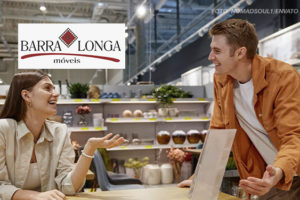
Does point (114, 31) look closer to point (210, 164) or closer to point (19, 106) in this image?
point (19, 106)

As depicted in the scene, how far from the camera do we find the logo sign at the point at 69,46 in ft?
12.7

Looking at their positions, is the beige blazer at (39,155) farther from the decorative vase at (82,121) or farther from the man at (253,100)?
the decorative vase at (82,121)

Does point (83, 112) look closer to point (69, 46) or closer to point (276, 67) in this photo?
point (69, 46)

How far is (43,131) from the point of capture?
1782 mm

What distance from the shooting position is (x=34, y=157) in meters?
1.73

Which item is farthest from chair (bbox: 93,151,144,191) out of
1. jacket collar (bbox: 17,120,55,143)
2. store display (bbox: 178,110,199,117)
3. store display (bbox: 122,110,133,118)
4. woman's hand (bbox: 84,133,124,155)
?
store display (bbox: 178,110,199,117)

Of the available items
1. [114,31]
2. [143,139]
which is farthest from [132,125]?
[114,31]

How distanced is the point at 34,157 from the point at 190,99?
17.0 ft

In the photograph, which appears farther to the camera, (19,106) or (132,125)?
(132,125)

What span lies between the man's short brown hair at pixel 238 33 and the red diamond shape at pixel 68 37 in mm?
2729

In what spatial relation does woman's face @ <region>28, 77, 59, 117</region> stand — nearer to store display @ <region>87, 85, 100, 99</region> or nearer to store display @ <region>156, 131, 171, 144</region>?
store display @ <region>87, 85, 100, 99</region>

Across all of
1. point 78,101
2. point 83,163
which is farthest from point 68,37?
point 83,163

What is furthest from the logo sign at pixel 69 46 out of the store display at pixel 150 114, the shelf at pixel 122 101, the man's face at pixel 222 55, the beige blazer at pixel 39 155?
the man's face at pixel 222 55

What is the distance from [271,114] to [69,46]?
2966 mm
